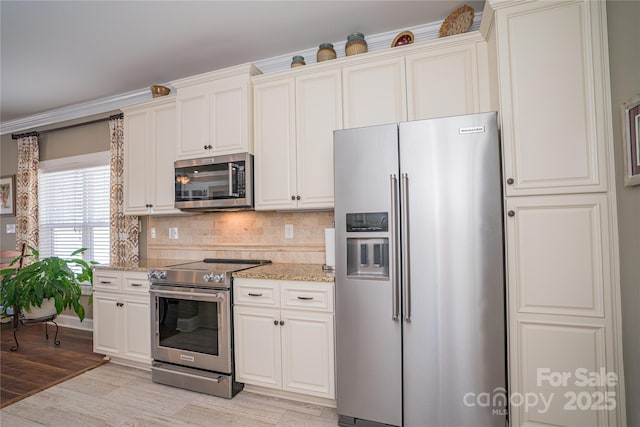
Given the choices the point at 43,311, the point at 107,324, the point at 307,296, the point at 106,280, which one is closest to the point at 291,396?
the point at 307,296

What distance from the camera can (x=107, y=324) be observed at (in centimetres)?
295

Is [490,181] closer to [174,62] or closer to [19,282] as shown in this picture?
[174,62]

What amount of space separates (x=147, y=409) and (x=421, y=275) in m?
2.11

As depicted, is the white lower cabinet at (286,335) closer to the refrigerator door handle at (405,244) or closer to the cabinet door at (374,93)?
the refrigerator door handle at (405,244)

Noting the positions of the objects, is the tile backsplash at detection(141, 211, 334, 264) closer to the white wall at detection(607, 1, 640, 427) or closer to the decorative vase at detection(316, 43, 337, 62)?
the decorative vase at detection(316, 43, 337, 62)

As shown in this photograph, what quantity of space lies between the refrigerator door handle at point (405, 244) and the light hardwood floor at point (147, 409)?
964mm

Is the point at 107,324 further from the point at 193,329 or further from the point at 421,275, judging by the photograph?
the point at 421,275

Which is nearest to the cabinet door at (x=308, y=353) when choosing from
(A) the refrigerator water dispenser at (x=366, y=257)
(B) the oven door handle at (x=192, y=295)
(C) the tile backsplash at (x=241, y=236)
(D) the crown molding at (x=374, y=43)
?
(A) the refrigerator water dispenser at (x=366, y=257)

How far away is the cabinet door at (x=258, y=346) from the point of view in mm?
2268

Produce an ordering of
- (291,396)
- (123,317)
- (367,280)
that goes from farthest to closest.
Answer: (123,317)
(291,396)
(367,280)

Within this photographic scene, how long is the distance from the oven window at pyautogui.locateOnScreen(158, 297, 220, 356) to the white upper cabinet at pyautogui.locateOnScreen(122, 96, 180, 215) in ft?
3.20

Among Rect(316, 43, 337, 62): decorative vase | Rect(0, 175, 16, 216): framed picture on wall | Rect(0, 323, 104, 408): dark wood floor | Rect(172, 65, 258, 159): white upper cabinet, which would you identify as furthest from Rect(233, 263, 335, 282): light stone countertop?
Rect(0, 175, 16, 216): framed picture on wall

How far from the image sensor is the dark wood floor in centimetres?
257

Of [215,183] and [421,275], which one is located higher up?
[215,183]
